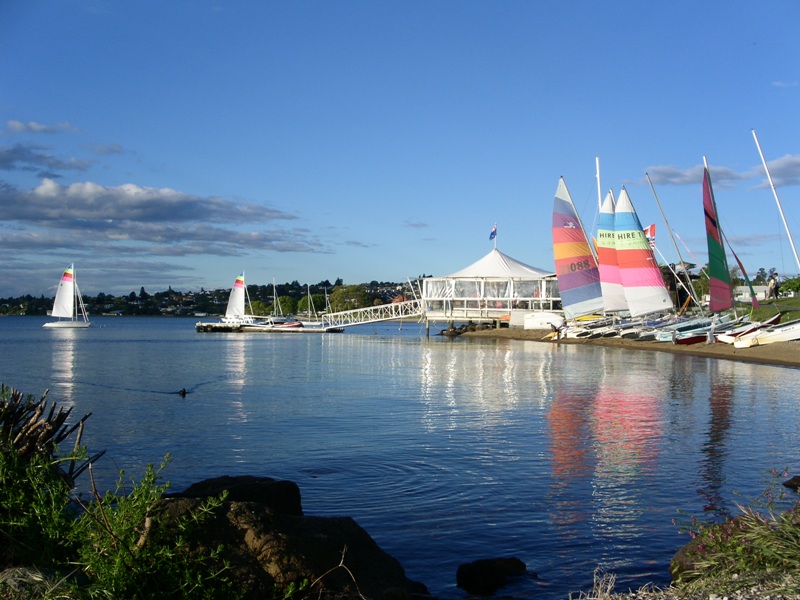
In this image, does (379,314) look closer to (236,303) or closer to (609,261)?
(236,303)

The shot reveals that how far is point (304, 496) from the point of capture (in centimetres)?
1437

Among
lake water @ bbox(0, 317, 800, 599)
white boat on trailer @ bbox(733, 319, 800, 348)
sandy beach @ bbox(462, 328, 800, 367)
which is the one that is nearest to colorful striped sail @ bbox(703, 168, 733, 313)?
sandy beach @ bbox(462, 328, 800, 367)

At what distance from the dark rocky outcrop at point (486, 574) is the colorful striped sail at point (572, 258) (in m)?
62.0

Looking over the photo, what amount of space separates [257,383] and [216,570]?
3220cm

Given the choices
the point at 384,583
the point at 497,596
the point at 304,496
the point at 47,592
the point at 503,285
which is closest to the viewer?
the point at 47,592

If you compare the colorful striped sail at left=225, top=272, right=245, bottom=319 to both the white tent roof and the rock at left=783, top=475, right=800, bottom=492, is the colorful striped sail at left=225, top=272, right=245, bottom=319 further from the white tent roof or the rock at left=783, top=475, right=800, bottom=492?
the rock at left=783, top=475, right=800, bottom=492

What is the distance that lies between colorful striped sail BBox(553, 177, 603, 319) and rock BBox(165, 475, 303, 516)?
2459 inches

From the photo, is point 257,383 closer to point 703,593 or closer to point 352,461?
point 352,461

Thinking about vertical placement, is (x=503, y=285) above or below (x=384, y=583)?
above

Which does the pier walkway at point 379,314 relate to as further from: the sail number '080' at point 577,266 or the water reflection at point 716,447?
the water reflection at point 716,447

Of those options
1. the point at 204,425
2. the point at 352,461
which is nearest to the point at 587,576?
the point at 352,461

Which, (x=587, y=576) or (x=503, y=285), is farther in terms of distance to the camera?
(x=503, y=285)

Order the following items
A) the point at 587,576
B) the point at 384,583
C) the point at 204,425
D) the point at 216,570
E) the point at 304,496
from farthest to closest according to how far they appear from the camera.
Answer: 1. the point at 204,425
2. the point at 304,496
3. the point at 587,576
4. the point at 384,583
5. the point at 216,570

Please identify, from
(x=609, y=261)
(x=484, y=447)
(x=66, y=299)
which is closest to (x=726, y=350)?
(x=609, y=261)
